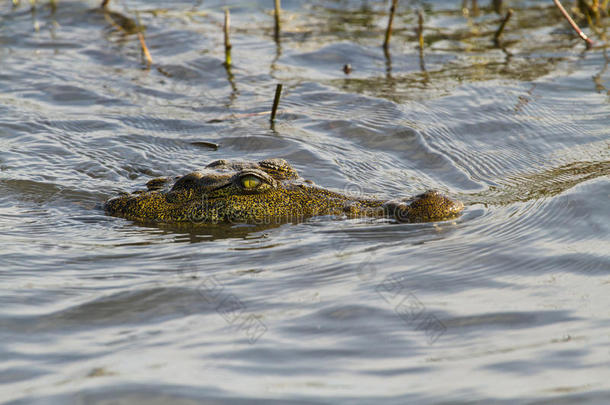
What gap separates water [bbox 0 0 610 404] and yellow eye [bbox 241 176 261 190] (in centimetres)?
37

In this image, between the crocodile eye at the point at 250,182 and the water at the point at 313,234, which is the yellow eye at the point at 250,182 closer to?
the crocodile eye at the point at 250,182

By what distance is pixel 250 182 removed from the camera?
548 cm

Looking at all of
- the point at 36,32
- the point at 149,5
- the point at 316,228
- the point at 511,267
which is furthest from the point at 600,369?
the point at 149,5

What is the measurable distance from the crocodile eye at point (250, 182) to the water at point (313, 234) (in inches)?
14.4

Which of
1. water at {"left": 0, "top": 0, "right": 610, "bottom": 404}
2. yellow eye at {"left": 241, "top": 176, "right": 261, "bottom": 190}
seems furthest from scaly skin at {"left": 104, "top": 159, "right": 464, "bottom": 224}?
water at {"left": 0, "top": 0, "right": 610, "bottom": 404}

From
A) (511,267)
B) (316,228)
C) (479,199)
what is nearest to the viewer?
(511,267)

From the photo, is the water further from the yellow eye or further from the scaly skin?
the yellow eye

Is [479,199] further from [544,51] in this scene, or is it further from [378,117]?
[544,51]

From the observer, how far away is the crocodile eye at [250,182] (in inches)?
215

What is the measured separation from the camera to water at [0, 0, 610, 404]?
130 inches

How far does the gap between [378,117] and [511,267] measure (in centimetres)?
398

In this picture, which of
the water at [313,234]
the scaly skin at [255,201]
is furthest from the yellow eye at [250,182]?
the water at [313,234]

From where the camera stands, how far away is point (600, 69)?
960 centimetres

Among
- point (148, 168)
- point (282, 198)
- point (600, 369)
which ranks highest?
point (600, 369)
